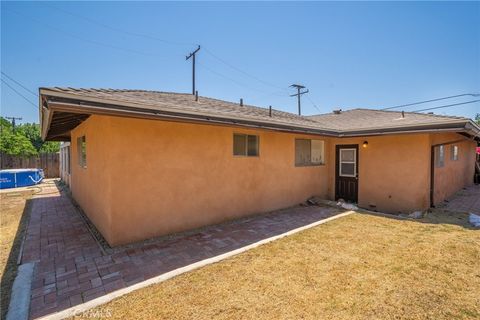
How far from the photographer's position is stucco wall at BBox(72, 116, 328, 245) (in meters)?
4.94

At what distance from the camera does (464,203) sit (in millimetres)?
9539

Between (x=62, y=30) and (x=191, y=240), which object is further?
(x=62, y=30)

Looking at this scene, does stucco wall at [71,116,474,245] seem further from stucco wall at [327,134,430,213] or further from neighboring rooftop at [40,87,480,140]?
neighboring rooftop at [40,87,480,140]

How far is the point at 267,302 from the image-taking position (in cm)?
304

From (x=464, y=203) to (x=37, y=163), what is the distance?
27.6 meters

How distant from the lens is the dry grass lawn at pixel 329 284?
285cm

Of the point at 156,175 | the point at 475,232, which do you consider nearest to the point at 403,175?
the point at 475,232

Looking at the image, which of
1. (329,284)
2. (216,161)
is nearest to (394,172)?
(216,161)

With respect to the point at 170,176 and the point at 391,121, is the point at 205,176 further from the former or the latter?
the point at 391,121

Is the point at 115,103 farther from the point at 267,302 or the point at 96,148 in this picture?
the point at 267,302

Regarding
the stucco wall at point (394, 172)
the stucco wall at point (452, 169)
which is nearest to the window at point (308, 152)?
the stucco wall at point (394, 172)

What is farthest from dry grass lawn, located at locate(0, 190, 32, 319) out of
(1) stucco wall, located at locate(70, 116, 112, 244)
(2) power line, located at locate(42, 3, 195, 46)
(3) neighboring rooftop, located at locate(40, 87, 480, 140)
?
(2) power line, located at locate(42, 3, 195, 46)

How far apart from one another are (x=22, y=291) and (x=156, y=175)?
2.82 metres

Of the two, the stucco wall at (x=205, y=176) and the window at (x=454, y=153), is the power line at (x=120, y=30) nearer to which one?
the stucco wall at (x=205, y=176)
